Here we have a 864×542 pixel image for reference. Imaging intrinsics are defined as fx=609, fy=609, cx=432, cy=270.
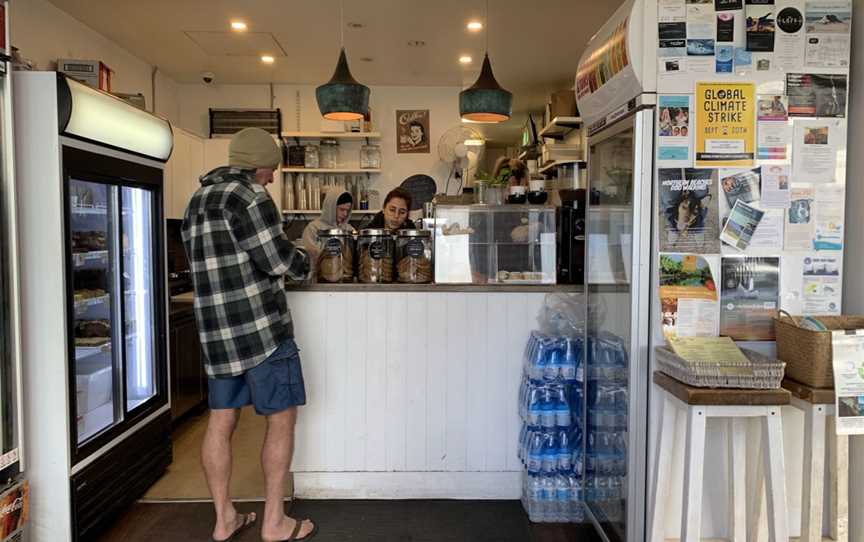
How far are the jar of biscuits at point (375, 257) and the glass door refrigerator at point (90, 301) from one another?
1.15 meters

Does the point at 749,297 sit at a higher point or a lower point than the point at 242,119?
lower

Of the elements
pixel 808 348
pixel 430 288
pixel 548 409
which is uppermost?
pixel 430 288

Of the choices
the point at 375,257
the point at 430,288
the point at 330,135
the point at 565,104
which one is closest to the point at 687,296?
the point at 430,288

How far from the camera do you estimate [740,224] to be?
6.75ft

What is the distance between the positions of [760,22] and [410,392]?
6.91ft

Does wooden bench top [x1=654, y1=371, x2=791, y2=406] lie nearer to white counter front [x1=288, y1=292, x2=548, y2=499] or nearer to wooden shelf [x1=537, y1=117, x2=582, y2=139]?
white counter front [x1=288, y1=292, x2=548, y2=499]

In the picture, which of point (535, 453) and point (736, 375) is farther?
point (535, 453)

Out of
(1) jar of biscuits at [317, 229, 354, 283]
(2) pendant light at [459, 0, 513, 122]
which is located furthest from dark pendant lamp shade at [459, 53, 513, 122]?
(1) jar of biscuits at [317, 229, 354, 283]

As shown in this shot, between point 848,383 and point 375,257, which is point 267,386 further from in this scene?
point 848,383

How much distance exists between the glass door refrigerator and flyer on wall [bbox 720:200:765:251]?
2477mm

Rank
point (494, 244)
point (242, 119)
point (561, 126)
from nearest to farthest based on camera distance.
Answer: point (494, 244)
point (561, 126)
point (242, 119)

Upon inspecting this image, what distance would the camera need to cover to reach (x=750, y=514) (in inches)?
83.2

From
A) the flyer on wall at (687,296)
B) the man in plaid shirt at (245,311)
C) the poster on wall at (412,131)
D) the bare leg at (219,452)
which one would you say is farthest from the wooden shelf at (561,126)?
the bare leg at (219,452)

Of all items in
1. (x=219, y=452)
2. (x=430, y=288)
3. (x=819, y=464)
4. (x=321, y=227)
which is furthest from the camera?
(x=321, y=227)
